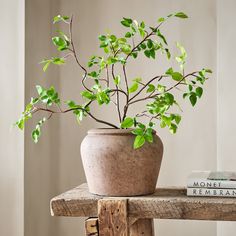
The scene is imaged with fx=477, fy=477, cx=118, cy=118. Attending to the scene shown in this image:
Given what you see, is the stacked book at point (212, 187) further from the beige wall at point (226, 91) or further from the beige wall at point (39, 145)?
the beige wall at point (39, 145)

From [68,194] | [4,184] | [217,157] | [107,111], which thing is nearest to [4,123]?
[4,184]

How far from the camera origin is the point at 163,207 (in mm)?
1272

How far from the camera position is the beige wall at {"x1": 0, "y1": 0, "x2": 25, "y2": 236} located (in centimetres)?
197

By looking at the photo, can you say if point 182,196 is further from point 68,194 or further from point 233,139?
point 233,139

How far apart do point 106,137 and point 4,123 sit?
2.52 feet

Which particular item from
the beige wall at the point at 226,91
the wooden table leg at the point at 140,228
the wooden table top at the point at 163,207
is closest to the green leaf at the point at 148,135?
the wooden table top at the point at 163,207

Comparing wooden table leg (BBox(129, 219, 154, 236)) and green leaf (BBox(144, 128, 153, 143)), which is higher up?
green leaf (BBox(144, 128, 153, 143))

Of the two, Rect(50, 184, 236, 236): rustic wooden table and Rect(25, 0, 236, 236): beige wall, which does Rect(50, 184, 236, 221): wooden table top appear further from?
Rect(25, 0, 236, 236): beige wall

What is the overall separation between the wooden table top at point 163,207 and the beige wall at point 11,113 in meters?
0.69

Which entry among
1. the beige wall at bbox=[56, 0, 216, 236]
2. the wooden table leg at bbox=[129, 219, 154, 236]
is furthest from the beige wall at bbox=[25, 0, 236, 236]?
the wooden table leg at bbox=[129, 219, 154, 236]

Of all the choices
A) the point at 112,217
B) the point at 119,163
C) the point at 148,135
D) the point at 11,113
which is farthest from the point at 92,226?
the point at 11,113

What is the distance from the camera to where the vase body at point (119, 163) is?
1.32 metres

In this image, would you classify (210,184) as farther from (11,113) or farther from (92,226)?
(11,113)

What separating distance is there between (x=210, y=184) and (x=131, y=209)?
24cm
